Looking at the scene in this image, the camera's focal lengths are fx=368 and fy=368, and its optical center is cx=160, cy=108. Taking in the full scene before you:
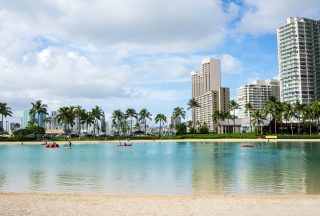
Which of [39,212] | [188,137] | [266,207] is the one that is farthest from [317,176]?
[188,137]

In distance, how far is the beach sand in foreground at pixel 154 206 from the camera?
16.1m

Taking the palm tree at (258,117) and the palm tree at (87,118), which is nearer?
the palm tree at (258,117)

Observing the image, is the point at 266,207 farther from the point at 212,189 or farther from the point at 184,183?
the point at 184,183

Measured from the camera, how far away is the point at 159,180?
104 ft

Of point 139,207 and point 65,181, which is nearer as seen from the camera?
point 139,207

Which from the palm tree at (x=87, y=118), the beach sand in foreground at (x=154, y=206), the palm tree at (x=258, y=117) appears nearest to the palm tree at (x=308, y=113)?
the palm tree at (x=258, y=117)

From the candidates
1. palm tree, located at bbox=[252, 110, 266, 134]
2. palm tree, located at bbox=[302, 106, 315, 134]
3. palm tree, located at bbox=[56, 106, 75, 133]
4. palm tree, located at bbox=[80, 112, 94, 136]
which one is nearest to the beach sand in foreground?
palm tree, located at bbox=[252, 110, 266, 134]

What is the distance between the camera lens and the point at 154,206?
58.5 ft

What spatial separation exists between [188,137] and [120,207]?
136924mm

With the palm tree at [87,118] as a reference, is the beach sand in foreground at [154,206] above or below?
below

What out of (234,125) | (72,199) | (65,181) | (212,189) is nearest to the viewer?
(72,199)

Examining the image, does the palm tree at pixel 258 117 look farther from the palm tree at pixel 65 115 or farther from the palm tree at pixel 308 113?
the palm tree at pixel 65 115

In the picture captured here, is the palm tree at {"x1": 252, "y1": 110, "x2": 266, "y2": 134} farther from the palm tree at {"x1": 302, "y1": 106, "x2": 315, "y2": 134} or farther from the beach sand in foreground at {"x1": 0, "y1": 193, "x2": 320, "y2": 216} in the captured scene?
the beach sand in foreground at {"x1": 0, "y1": 193, "x2": 320, "y2": 216}

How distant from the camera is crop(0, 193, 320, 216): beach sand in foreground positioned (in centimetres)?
1609
